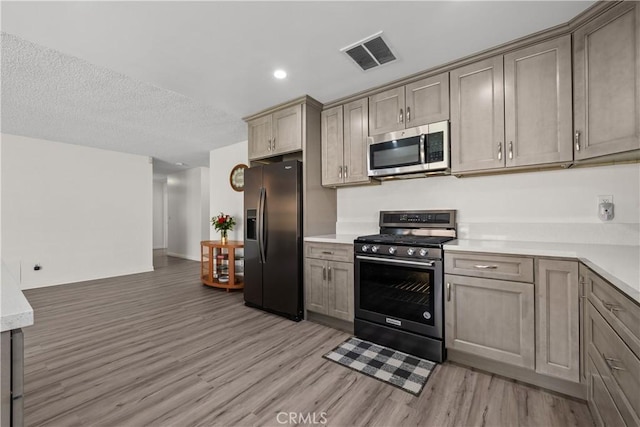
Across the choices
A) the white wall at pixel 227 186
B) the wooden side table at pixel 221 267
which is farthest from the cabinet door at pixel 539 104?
the white wall at pixel 227 186

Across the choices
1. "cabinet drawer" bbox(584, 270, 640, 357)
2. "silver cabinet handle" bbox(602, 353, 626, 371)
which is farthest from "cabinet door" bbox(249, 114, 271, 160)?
"silver cabinet handle" bbox(602, 353, 626, 371)

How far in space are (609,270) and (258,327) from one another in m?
2.65

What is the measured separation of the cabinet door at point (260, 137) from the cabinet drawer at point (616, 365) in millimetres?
3076

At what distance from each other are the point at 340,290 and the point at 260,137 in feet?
6.78

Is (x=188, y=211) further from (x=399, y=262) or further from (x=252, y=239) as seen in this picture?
(x=399, y=262)

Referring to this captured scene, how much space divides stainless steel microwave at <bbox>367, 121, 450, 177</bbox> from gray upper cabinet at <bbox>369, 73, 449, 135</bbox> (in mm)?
82

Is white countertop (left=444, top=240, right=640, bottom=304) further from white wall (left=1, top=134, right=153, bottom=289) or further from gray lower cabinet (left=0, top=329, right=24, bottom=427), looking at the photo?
white wall (left=1, top=134, right=153, bottom=289)

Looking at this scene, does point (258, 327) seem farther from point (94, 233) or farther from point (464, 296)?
point (94, 233)

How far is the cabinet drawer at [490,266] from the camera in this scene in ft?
5.93

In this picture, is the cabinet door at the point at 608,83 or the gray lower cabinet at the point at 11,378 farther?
the cabinet door at the point at 608,83

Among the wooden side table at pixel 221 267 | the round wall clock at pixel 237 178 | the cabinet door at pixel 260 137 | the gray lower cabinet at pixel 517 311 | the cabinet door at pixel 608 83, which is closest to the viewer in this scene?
the cabinet door at pixel 608 83

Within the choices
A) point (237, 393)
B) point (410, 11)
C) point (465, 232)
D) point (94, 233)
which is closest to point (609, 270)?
point (465, 232)

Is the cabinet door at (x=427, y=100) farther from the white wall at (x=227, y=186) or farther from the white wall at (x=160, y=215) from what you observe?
the white wall at (x=160, y=215)

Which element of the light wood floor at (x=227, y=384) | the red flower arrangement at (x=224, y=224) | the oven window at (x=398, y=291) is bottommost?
the light wood floor at (x=227, y=384)
